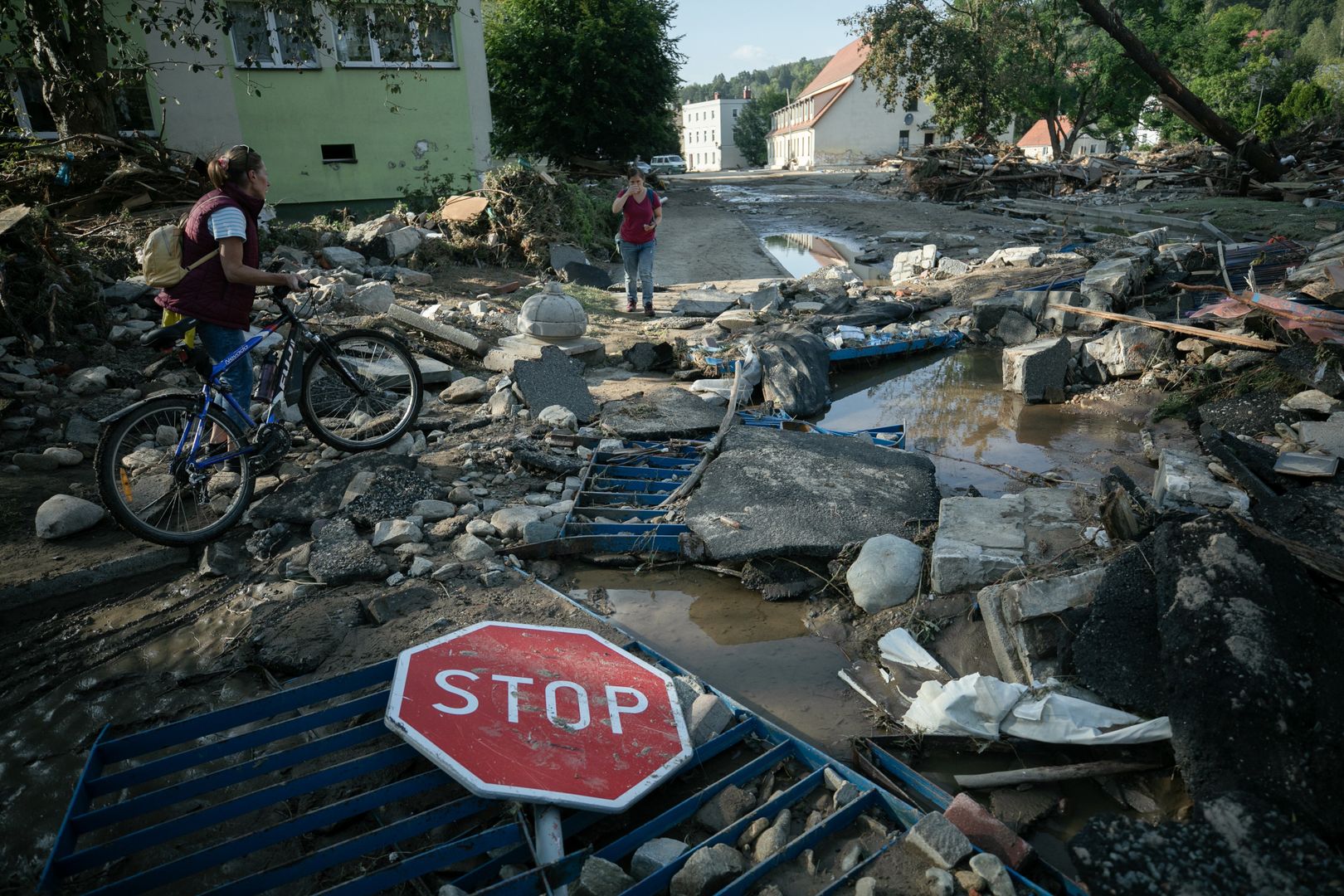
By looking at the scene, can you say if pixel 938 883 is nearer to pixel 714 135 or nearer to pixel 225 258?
pixel 225 258

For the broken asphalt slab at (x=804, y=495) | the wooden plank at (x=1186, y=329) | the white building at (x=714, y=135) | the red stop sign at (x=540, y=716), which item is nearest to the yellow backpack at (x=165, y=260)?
the red stop sign at (x=540, y=716)

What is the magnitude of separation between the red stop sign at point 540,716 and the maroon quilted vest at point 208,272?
251 cm

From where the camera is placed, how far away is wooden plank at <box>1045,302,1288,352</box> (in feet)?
20.5

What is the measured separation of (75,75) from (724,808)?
12.2 m

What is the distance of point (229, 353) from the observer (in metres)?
4.40

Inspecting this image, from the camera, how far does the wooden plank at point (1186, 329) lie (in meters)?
6.26

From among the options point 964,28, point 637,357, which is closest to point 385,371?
point 637,357

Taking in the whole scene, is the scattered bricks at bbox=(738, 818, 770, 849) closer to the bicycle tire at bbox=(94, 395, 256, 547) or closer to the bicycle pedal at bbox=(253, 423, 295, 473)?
the bicycle tire at bbox=(94, 395, 256, 547)

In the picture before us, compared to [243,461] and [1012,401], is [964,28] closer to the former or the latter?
[1012,401]

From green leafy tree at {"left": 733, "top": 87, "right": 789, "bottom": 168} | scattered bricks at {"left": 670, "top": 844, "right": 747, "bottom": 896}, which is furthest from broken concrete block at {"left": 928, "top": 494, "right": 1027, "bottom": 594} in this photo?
green leafy tree at {"left": 733, "top": 87, "right": 789, "bottom": 168}

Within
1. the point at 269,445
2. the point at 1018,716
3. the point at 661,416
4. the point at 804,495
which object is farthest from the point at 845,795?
the point at 661,416

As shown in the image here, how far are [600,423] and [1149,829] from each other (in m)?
4.33

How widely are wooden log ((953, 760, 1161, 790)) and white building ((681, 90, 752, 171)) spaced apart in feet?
286

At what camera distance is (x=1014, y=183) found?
78.1 feet
